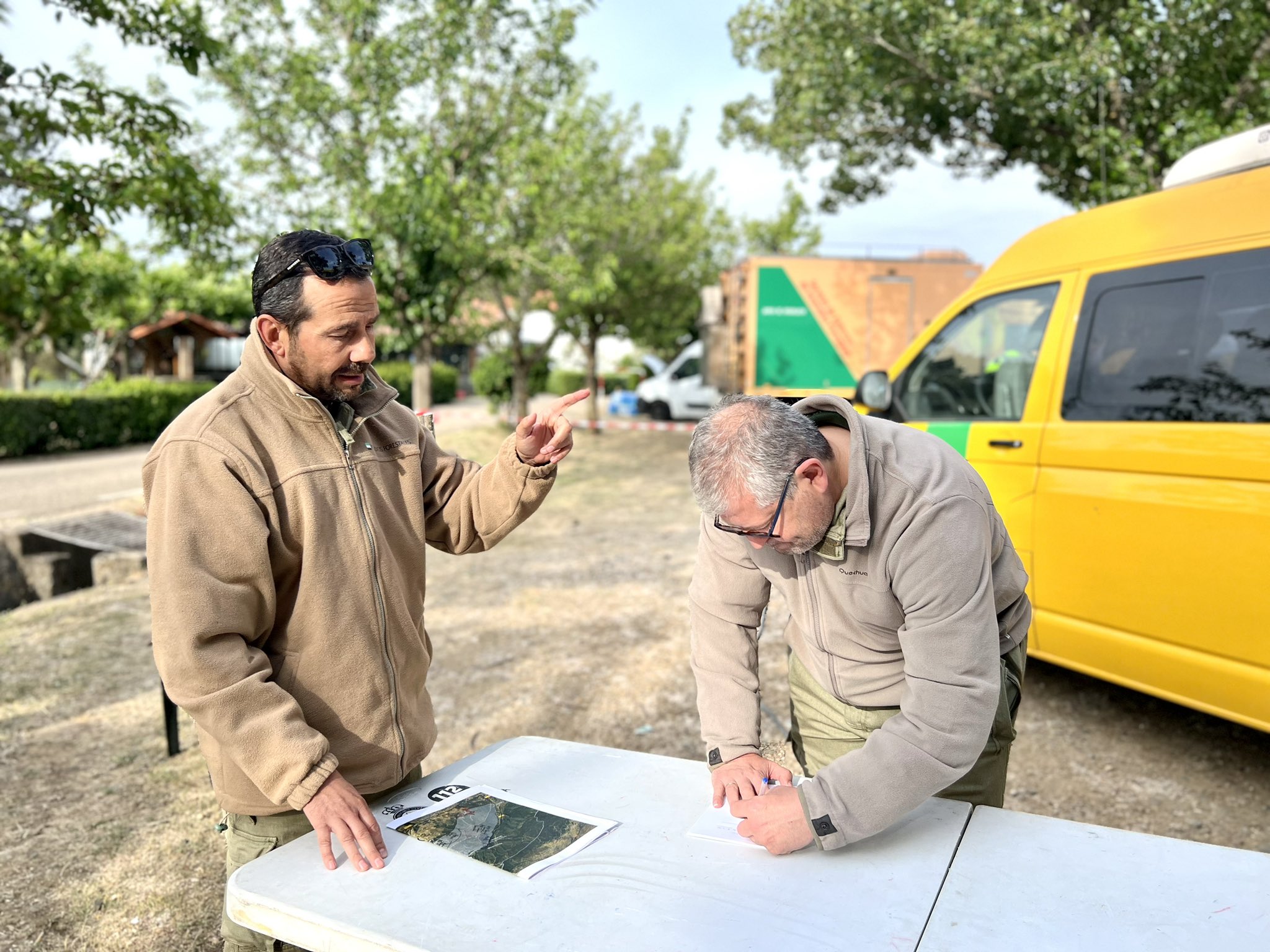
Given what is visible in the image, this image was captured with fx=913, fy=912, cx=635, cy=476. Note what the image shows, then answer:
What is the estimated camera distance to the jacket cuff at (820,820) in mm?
1714

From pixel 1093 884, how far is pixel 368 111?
1011cm

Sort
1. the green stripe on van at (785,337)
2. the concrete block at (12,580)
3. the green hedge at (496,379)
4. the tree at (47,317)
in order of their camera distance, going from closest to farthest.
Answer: the concrete block at (12,580), the green stripe on van at (785,337), the tree at (47,317), the green hedge at (496,379)

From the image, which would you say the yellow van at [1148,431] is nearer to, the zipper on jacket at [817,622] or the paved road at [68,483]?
the zipper on jacket at [817,622]

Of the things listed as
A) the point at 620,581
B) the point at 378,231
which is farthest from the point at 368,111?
the point at 620,581

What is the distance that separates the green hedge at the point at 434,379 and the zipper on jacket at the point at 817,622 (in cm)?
3030

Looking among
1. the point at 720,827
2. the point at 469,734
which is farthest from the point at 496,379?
the point at 720,827

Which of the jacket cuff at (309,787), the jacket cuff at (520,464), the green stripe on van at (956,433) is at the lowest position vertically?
the jacket cuff at (309,787)

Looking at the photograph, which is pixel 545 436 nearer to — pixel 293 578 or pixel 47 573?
pixel 293 578

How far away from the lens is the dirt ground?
321 centimetres

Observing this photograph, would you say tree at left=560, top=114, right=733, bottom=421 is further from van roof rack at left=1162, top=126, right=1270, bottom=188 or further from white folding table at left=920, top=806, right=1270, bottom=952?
white folding table at left=920, top=806, right=1270, bottom=952

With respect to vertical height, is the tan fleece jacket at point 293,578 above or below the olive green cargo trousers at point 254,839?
above

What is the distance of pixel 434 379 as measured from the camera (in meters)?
37.8

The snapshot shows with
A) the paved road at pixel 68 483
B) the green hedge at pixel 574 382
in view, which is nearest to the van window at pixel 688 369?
the paved road at pixel 68 483

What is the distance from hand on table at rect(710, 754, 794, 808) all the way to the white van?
20.9 m
